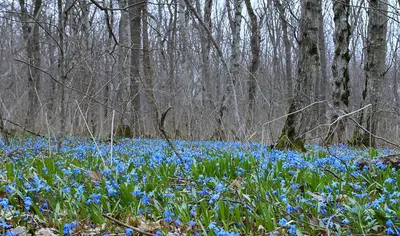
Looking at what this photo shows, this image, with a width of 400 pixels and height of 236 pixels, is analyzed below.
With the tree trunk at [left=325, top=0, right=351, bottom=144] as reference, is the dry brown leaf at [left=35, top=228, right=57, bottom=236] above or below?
below

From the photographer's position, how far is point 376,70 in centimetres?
1006

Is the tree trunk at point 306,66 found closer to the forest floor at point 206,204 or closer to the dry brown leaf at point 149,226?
the forest floor at point 206,204

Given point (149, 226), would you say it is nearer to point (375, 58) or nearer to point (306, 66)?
point (306, 66)

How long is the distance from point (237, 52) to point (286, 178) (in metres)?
11.0

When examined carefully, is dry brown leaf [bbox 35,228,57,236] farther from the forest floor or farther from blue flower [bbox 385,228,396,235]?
blue flower [bbox 385,228,396,235]

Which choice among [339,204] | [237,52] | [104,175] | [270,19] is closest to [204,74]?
[237,52]

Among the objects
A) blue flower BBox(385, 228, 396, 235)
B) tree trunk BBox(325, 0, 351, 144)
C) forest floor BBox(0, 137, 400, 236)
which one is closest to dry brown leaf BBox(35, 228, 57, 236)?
forest floor BBox(0, 137, 400, 236)

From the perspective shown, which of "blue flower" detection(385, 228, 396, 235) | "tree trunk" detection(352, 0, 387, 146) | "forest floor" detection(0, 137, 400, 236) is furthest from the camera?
"tree trunk" detection(352, 0, 387, 146)

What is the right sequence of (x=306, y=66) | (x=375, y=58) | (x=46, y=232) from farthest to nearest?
(x=375, y=58) → (x=306, y=66) → (x=46, y=232)

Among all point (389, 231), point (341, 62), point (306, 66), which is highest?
point (341, 62)

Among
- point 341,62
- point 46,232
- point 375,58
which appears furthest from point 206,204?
point 375,58

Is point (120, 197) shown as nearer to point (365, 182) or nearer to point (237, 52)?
point (365, 182)

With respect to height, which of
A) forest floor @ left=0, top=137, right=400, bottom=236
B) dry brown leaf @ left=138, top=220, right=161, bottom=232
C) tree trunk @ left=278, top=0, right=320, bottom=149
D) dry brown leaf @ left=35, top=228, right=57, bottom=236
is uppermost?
tree trunk @ left=278, top=0, right=320, bottom=149

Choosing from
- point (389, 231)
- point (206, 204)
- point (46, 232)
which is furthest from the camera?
point (206, 204)
